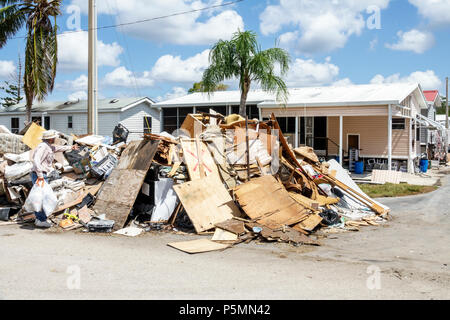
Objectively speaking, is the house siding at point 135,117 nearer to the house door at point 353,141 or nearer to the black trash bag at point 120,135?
the house door at point 353,141

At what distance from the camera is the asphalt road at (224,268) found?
4.62 metres

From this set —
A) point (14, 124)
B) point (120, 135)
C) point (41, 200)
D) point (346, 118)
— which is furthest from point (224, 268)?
point (14, 124)

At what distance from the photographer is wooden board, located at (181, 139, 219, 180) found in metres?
9.09

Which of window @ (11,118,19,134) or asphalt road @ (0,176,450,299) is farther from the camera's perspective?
window @ (11,118,19,134)

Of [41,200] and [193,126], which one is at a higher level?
[193,126]

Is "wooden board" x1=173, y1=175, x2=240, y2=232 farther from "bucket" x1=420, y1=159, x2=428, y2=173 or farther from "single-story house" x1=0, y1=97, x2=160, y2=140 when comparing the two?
"single-story house" x1=0, y1=97, x2=160, y2=140

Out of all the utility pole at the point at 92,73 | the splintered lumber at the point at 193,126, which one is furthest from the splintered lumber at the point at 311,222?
the utility pole at the point at 92,73

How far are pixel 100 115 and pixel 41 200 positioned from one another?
74.2ft

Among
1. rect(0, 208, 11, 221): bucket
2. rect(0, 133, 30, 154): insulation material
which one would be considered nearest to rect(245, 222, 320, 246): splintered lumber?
rect(0, 208, 11, 221): bucket

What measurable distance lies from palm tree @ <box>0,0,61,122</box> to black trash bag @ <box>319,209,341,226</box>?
1637 centimetres

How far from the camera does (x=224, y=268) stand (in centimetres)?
561

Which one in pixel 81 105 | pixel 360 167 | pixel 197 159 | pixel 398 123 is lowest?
pixel 360 167

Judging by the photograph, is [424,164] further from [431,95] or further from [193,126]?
[431,95]

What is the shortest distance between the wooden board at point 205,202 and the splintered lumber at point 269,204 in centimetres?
32
